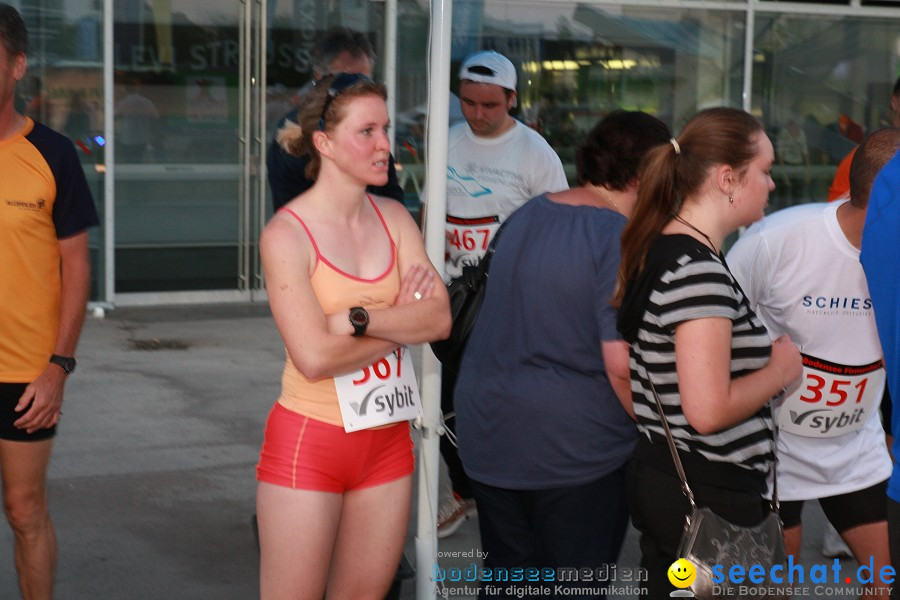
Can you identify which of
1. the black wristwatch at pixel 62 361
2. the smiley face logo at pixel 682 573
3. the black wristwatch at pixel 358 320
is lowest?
the smiley face logo at pixel 682 573

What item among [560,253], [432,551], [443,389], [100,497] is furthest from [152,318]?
[560,253]

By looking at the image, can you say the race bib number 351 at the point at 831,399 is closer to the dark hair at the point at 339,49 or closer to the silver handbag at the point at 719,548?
the silver handbag at the point at 719,548

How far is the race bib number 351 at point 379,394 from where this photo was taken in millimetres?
3004

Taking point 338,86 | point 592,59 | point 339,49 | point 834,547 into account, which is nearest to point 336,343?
point 338,86

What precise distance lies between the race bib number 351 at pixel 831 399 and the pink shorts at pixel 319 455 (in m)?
1.25

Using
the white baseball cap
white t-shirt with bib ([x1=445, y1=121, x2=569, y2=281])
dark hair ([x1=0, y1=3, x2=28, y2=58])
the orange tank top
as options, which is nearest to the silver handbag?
the orange tank top

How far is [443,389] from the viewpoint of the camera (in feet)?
15.4

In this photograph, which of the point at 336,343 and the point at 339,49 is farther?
the point at 339,49

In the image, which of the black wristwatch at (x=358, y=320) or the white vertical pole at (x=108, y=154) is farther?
the white vertical pole at (x=108, y=154)

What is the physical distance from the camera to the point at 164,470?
5711mm

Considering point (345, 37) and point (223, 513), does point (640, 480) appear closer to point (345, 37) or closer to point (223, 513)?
point (345, 37)

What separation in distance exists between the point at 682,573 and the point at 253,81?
8066mm

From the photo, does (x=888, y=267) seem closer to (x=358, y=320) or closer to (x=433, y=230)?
(x=358, y=320)

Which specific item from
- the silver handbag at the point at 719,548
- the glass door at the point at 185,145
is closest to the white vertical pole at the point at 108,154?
the glass door at the point at 185,145
